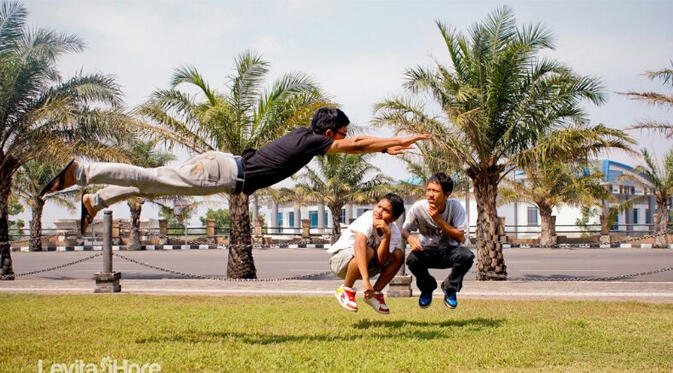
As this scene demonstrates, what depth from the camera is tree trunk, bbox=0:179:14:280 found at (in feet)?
56.3

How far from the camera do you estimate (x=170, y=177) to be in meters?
6.63

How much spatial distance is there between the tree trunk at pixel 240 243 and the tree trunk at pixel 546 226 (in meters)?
24.1

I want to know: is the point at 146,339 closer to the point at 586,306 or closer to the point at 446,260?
the point at 446,260

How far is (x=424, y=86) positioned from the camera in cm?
1731

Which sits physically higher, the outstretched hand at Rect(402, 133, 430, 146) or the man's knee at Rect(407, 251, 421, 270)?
the outstretched hand at Rect(402, 133, 430, 146)

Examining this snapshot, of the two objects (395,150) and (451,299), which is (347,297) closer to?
(451,299)

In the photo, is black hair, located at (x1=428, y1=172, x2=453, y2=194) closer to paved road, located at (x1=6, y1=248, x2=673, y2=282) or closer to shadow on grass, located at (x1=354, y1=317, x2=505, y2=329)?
shadow on grass, located at (x1=354, y1=317, x2=505, y2=329)

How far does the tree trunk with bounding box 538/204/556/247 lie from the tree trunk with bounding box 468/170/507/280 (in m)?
21.6

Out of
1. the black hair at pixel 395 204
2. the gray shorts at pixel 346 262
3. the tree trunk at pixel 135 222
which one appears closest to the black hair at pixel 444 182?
the black hair at pixel 395 204

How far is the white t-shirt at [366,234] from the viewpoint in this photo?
7.58 meters

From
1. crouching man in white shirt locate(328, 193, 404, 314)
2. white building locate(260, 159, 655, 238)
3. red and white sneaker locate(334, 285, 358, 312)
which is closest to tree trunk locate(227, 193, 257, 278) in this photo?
crouching man in white shirt locate(328, 193, 404, 314)

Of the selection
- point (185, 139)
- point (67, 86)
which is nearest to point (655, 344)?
point (185, 139)

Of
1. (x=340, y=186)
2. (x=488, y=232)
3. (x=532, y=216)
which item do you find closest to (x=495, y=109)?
(x=488, y=232)

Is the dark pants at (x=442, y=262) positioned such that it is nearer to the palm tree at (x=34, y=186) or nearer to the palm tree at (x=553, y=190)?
the palm tree at (x=553, y=190)
